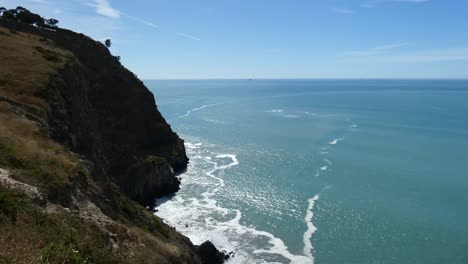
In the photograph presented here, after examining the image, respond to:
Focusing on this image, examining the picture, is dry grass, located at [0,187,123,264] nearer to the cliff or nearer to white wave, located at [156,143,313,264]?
the cliff

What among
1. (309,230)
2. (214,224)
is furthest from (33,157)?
(309,230)

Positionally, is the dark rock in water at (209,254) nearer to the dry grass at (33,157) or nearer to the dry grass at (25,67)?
the dry grass at (33,157)

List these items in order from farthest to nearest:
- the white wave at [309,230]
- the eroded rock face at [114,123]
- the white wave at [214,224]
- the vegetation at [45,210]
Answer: the eroded rock face at [114,123] < the white wave at [309,230] < the white wave at [214,224] < the vegetation at [45,210]

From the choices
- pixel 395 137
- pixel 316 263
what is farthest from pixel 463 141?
pixel 316 263

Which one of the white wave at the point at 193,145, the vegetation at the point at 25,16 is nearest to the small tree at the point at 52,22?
the vegetation at the point at 25,16

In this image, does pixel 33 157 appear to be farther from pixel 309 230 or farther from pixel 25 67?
pixel 309 230
